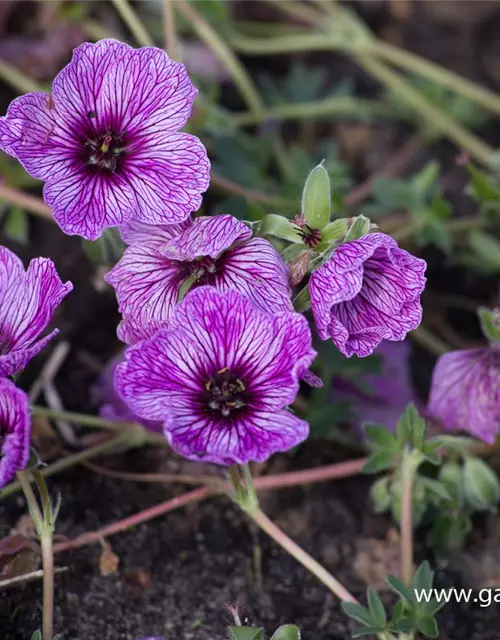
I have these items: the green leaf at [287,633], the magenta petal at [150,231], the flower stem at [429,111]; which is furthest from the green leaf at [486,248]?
the green leaf at [287,633]

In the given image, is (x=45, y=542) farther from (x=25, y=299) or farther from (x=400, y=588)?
(x=400, y=588)

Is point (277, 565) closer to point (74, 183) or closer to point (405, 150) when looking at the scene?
point (74, 183)

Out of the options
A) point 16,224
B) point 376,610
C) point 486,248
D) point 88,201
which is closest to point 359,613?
point 376,610

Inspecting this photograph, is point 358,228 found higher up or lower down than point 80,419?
higher up

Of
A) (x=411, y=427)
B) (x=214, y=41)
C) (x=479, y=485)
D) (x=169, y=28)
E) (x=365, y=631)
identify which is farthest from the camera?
(x=214, y=41)

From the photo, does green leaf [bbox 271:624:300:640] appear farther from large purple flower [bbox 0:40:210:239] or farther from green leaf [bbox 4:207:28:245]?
green leaf [bbox 4:207:28:245]

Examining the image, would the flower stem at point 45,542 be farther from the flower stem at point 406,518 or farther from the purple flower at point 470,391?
the purple flower at point 470,391
